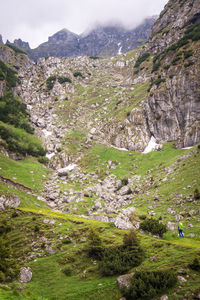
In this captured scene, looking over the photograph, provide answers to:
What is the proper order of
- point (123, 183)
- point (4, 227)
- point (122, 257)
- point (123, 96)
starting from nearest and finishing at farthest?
1. point (122, 257)
2. point (4, 227)
3. point (123, 183)
4. point (123, 96)

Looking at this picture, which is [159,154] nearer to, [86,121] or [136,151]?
[136,151]

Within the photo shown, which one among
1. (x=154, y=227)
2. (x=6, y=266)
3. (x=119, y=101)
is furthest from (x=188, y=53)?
(x=6, y=266)

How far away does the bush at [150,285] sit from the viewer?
42.1 feet

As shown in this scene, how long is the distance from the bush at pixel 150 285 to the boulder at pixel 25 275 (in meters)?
10.2

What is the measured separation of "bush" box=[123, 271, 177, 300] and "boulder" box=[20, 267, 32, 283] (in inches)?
401

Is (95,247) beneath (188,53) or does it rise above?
beneath

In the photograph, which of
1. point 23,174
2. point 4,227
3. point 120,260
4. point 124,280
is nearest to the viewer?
point 124,280

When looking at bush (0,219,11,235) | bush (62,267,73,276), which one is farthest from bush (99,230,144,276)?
bush (0,219,11,235)

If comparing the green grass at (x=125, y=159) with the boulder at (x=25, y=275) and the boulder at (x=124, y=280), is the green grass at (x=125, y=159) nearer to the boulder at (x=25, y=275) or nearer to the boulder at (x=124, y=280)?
the boulder at (x=124, y=280)

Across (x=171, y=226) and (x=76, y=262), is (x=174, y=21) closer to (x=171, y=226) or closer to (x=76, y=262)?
(x=171, y=226)

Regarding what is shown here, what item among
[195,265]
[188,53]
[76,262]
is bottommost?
[76,262]

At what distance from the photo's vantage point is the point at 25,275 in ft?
61.2

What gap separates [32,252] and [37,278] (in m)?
5.09

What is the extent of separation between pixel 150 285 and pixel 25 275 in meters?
12.6
